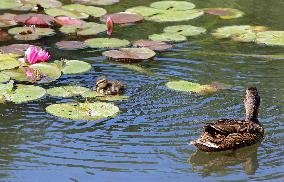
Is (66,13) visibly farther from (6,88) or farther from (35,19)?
(6,88)

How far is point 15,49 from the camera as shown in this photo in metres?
9.84

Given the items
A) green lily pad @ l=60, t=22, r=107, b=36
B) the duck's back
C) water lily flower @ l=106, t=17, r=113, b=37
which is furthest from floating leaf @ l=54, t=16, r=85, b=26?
the duck's back

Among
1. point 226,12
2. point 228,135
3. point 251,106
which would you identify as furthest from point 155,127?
point 226,12

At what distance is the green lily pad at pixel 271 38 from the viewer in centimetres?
1044

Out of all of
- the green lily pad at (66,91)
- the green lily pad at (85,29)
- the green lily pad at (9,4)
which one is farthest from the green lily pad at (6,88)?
the green lily pad at (9,4)

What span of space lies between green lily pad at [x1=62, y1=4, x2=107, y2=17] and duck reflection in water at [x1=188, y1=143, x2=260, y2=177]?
16.2 ft

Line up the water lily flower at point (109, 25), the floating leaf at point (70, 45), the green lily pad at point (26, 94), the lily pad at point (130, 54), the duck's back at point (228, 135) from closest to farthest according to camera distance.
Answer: the duck's back at point (228, 135), the green lily pad at point (26, 94), the lily pad at point (130, 54), the floating leaf at point (70, 45), the water lily flower at point (109, 25)

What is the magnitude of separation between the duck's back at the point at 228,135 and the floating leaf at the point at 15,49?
3.61 metres

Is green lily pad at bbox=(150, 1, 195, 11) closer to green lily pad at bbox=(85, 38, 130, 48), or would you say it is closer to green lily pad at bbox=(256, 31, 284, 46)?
green lily pad at bbox=(256, 31, 284, 46)

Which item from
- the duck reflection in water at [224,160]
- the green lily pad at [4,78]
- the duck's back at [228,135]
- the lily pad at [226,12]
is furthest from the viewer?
the lily pad at [226,12]

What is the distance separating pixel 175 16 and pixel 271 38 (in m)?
1.75

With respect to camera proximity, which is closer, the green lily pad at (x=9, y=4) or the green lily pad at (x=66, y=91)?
the green lily pad at (x=66, y=91)

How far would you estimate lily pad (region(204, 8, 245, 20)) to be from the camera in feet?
38.8

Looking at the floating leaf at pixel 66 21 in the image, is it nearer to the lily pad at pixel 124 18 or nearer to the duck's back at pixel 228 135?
the lily pad at pixel 124 18
